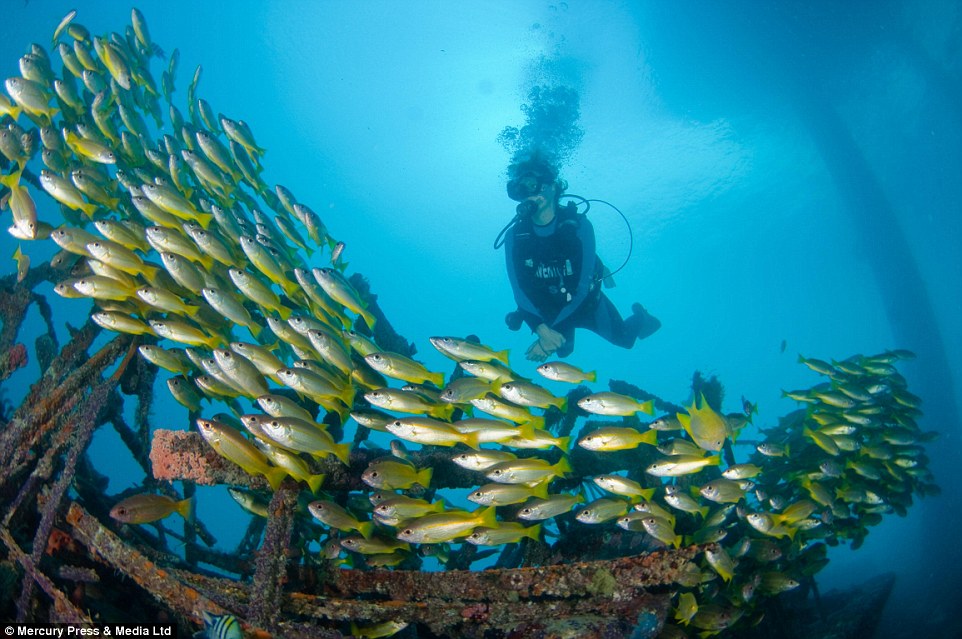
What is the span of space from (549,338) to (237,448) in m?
6.08

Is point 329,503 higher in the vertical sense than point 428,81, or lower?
lower

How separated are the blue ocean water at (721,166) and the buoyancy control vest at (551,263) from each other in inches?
398

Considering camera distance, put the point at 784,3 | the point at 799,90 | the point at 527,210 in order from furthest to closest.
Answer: the point at 799,90, the point at 784,3, the point at 527,210

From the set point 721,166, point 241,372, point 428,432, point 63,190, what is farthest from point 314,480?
point 721,166

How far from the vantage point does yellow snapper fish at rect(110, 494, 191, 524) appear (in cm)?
319

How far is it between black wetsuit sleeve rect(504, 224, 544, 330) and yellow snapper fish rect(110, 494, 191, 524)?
6.73 meters

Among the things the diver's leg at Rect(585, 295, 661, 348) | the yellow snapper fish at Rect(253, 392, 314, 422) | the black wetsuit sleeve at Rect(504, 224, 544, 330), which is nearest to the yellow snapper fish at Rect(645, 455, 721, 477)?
the yellow snapper fish at Rect(253, 392, 314, 422)

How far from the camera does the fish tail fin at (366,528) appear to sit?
3.79m

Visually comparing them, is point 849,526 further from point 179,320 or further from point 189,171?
point 189,171

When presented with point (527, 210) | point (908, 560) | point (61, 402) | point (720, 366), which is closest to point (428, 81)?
point (527, 210)

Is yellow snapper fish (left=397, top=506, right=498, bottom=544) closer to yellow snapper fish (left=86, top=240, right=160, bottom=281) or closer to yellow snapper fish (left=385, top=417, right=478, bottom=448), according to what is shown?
yellow snapper fish (left=385, top=417, right=478, bottom=448)

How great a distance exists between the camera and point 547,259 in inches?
355

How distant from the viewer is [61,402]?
360 cm

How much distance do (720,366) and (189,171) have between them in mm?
106927
